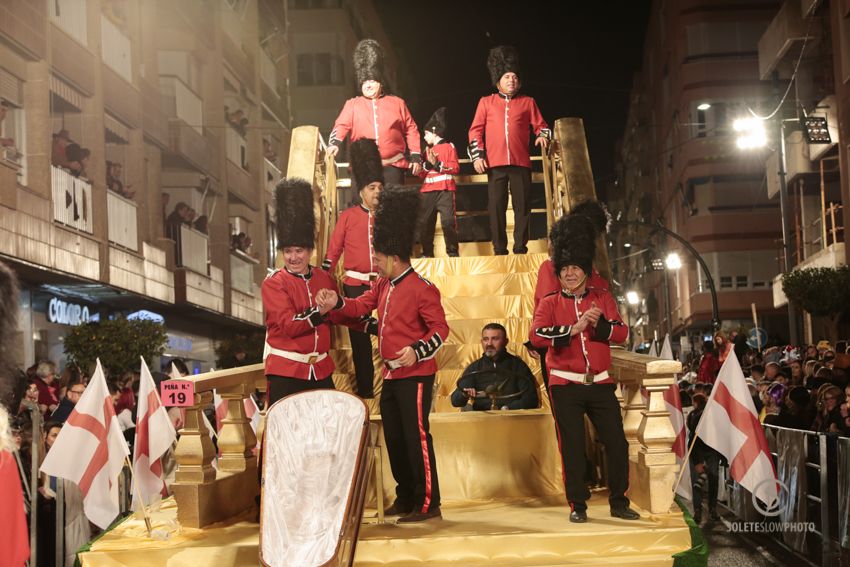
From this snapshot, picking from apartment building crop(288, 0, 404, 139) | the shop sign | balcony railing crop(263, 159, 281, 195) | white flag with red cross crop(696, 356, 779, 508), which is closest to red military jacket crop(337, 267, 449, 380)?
white flag with red cross crop(696, 356, 779, 508)

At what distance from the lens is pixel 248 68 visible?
4178cm

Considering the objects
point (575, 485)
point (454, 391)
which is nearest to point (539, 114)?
point (454, 391)

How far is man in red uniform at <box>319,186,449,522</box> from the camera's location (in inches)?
313

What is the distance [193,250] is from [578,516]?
25.0 meters

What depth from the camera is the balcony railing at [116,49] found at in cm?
2500

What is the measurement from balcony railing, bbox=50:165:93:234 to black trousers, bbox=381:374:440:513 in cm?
1433

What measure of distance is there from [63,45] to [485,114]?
12.4 meters

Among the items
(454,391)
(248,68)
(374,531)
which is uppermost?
(248,68)

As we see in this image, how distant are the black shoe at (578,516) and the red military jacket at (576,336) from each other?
35.5 inches

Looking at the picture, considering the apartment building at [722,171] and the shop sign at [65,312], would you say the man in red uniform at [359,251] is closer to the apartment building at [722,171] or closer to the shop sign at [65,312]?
the shop sign at [65,312]

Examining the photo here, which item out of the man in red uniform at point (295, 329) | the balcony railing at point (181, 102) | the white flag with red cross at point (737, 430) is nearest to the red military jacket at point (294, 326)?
the man in red uniform at point (295, 329)

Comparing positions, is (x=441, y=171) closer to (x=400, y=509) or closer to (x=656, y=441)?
(x=400, y=509)

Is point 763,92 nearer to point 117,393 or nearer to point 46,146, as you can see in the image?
point 46,146

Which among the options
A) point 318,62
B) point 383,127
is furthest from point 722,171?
point 383,127
